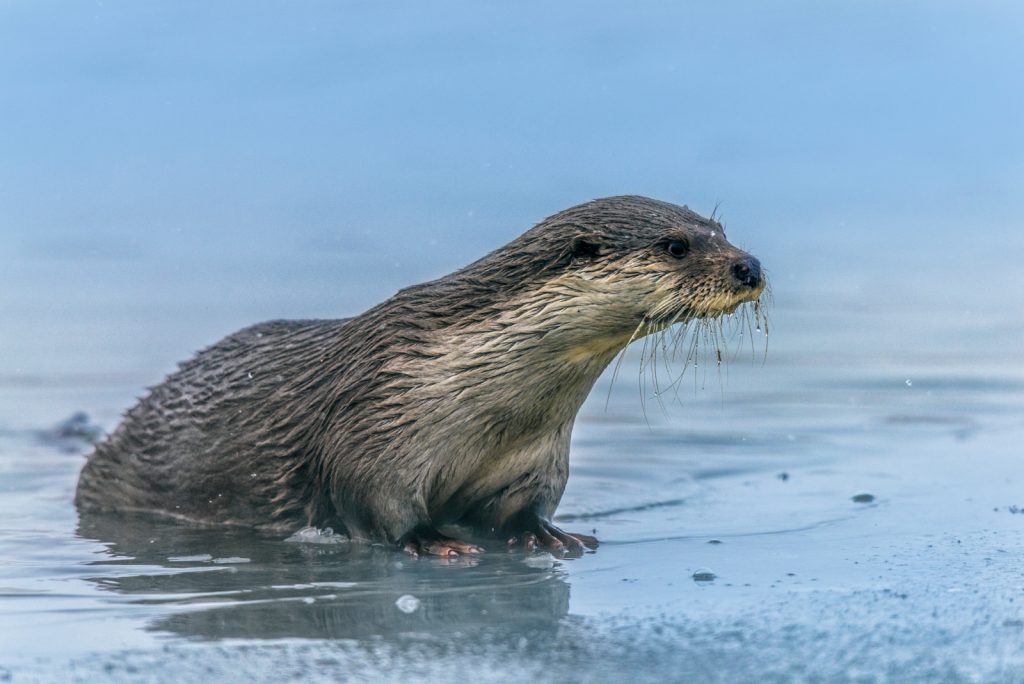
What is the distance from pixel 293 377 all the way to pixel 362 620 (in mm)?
1754

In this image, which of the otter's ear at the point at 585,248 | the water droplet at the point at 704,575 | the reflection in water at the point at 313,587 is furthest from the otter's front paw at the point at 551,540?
the otter's ear at the point at 585,248

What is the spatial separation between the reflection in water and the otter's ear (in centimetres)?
99

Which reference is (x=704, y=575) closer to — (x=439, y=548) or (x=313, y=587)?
(x=439, y=548)

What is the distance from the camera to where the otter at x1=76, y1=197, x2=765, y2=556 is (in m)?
5.25

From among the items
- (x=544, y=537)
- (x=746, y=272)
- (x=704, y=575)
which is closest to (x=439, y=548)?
(x=544, y=537)

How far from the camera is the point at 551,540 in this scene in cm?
561

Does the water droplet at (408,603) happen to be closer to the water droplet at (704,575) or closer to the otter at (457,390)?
the otter at (457,390)

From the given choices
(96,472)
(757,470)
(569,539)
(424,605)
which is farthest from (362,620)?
(757,470)

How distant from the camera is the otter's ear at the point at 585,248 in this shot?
5285mm

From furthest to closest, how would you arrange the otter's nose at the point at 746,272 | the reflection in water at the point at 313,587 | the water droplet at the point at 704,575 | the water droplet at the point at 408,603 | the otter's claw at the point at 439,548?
1. the otter's claw at the point at 439,548
2. the otter's nose at the point at 746,272
3. the water droplet at the point at 704,575
4. the water droplet at the point at 408,603
5. the reflection in water at the point at 313,587

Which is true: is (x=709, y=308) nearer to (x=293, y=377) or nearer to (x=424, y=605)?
(x=424, y=605)

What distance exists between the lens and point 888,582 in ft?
16.1

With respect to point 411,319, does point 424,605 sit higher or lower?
lower

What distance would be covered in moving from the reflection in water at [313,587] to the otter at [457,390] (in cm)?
21
